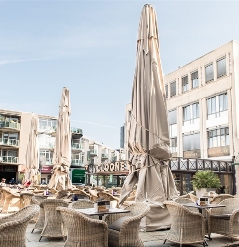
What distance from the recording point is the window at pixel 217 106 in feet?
85.7

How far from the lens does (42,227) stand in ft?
22.5

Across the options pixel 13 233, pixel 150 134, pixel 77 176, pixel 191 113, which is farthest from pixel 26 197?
pixel 191 113

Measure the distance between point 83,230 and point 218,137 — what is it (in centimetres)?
2381

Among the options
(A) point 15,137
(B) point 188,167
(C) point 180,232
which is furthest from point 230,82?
(A) point 15,137

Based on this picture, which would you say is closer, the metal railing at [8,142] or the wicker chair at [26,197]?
the wicker chair at [26,197]

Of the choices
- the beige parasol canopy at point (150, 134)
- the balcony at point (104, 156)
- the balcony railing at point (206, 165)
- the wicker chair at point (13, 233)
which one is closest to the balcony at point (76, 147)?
the balcony at point (104, 156)

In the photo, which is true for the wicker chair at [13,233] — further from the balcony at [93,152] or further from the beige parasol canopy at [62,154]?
the balcony at [93,152]

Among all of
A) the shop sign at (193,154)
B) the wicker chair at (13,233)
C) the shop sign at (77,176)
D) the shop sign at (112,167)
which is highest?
the shop sign at (193,154)

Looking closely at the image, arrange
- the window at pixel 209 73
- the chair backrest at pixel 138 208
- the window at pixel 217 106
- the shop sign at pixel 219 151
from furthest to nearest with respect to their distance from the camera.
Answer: the window at pixel 209 73 → the window at pixel 217 106 → the shop sign at pixel 219 151 → the chair backrest at pixel 138 208

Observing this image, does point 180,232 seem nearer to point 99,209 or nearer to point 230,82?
point 99,209

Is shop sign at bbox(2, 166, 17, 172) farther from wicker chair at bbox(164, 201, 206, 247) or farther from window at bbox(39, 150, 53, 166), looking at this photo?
wicker chair at bbox(164, 201, 206, 247)

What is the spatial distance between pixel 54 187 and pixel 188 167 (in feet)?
46.0

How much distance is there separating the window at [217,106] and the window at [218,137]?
1.33 meters

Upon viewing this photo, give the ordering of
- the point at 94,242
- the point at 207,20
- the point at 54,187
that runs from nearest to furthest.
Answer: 1. the point at 94,242
2. the point at 54,187
3. the point at 207,20
